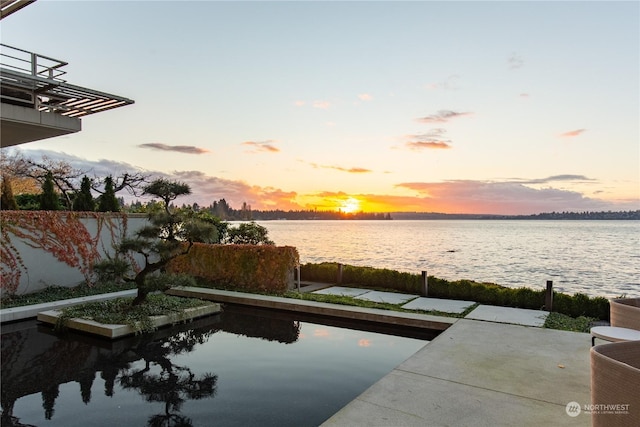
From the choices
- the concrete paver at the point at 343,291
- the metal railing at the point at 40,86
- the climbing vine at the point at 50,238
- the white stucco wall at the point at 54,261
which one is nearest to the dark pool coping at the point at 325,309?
the concrete paver at the point at 343,291

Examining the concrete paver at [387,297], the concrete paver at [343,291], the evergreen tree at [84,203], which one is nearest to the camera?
the concrete paver at [387,297]

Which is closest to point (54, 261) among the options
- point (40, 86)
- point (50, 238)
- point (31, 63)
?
point (50, 238)

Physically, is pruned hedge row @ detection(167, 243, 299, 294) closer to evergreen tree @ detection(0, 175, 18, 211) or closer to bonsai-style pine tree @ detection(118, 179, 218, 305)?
bonsai-style pine tree @ detection(118, 179, 218, 305)

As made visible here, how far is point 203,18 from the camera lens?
10867mm

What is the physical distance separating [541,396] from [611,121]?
41.6 ft

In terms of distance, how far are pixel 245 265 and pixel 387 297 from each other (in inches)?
147

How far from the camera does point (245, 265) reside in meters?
10.6

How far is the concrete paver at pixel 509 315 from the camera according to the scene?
23.5 feet

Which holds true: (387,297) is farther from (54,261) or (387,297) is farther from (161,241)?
(54,261)

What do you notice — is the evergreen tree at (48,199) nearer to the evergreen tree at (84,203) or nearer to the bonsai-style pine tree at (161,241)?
the evergreen tree at (84,203)

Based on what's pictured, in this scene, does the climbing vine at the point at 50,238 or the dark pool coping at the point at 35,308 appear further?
the climbing vine at the point at 50,238

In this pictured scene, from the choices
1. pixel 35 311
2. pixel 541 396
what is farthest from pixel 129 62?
pixel 541 396

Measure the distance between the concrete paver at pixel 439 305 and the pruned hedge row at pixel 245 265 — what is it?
318cm

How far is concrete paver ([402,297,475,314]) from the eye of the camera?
8102 mm
